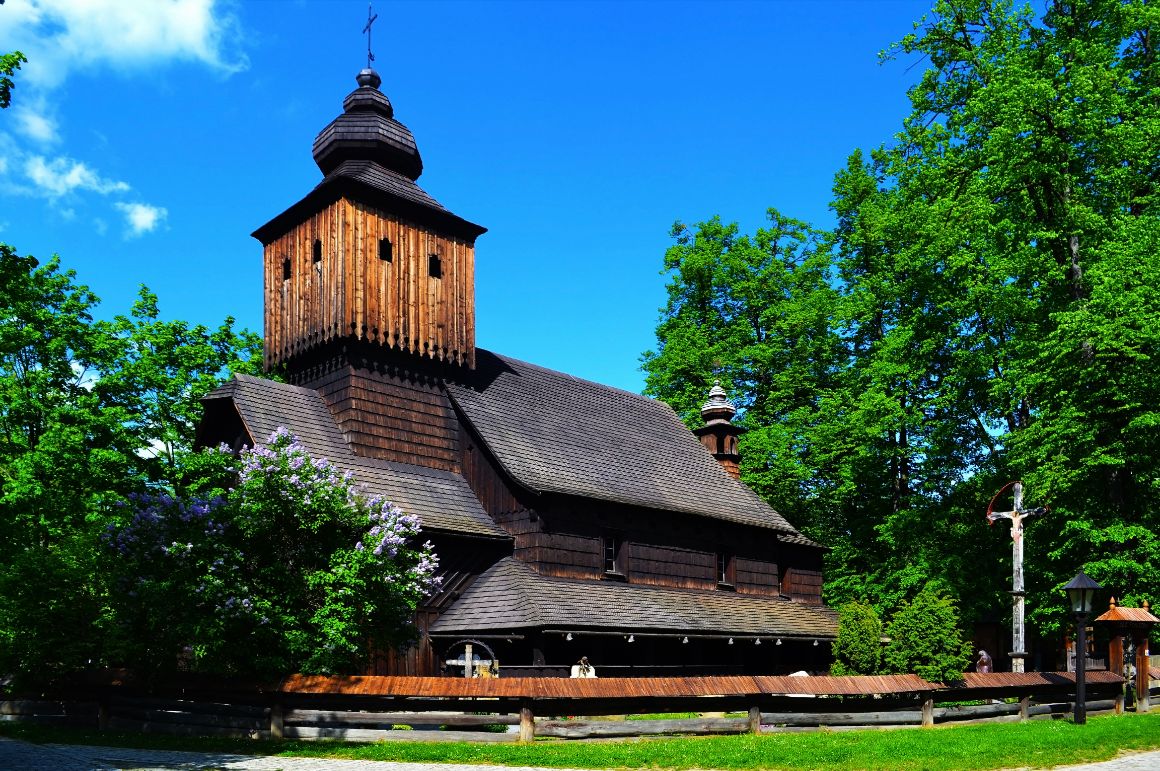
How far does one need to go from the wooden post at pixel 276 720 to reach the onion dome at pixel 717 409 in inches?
985

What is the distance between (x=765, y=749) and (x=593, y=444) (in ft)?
56.4

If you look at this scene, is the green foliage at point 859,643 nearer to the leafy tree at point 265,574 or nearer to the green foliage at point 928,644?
the green foliage at point 928,644

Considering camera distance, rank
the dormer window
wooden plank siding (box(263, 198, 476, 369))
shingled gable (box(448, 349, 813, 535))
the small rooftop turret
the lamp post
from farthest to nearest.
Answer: the small rooftop turret < the dormer window < shingled gable (box(448, 349, 813, 535)) < wooden plank siding (box(263, 198, 476, 369)) < the lamp post

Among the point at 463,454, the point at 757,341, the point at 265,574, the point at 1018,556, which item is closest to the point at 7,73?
the point at 265,574

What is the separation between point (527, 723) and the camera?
1598cm

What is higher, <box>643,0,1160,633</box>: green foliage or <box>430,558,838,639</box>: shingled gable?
<box>643,0,1160,633</box>: green foliage

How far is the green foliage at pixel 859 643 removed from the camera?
22000 mm

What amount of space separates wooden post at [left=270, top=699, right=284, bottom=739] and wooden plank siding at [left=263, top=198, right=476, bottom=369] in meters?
12.1

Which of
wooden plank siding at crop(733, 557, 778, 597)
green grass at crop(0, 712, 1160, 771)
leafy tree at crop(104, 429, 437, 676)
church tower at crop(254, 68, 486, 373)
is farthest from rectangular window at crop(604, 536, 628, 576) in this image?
green grass at crop(0, 712, 1160, 771)

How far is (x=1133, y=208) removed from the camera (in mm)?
30594

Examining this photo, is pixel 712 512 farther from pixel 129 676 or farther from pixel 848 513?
pixel 129 676

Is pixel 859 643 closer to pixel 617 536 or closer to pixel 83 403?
pixel 617 536

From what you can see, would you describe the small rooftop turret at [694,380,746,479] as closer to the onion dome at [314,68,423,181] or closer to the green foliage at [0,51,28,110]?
the onion dome at [314,68,423,181]

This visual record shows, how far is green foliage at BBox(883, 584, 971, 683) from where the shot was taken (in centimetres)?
2044
